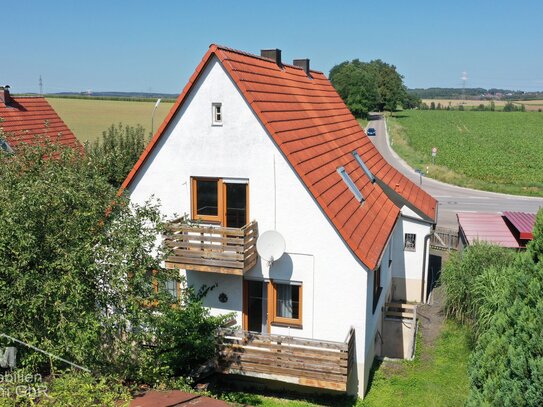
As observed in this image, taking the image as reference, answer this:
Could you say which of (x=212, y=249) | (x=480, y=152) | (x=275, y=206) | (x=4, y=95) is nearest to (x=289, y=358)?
(x=212, y=249)

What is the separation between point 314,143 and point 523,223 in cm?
1064

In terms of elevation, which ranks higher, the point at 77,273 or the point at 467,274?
the point at 77,273

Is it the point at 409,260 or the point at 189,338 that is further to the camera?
the point at 409,260

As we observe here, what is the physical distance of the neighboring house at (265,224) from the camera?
40.1 feet

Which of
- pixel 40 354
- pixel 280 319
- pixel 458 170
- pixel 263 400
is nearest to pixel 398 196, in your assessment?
pixel 280 319

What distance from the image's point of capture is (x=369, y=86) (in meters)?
118

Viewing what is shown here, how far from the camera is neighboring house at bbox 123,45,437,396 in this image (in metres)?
12.2

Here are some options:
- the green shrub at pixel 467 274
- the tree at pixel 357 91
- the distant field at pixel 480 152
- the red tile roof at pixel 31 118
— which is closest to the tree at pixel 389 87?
the tree at pixel 357 91

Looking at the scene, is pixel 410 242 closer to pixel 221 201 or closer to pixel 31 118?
pixel 221 201

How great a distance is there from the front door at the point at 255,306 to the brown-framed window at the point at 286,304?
255 mm

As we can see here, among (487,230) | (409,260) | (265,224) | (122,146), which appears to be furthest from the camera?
→ (122,146)

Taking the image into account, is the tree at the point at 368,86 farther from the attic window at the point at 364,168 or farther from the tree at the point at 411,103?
the attic window at the point at 364,168

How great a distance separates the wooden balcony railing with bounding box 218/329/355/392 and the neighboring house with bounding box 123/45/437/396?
2 cm

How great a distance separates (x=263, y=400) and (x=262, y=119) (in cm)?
684
